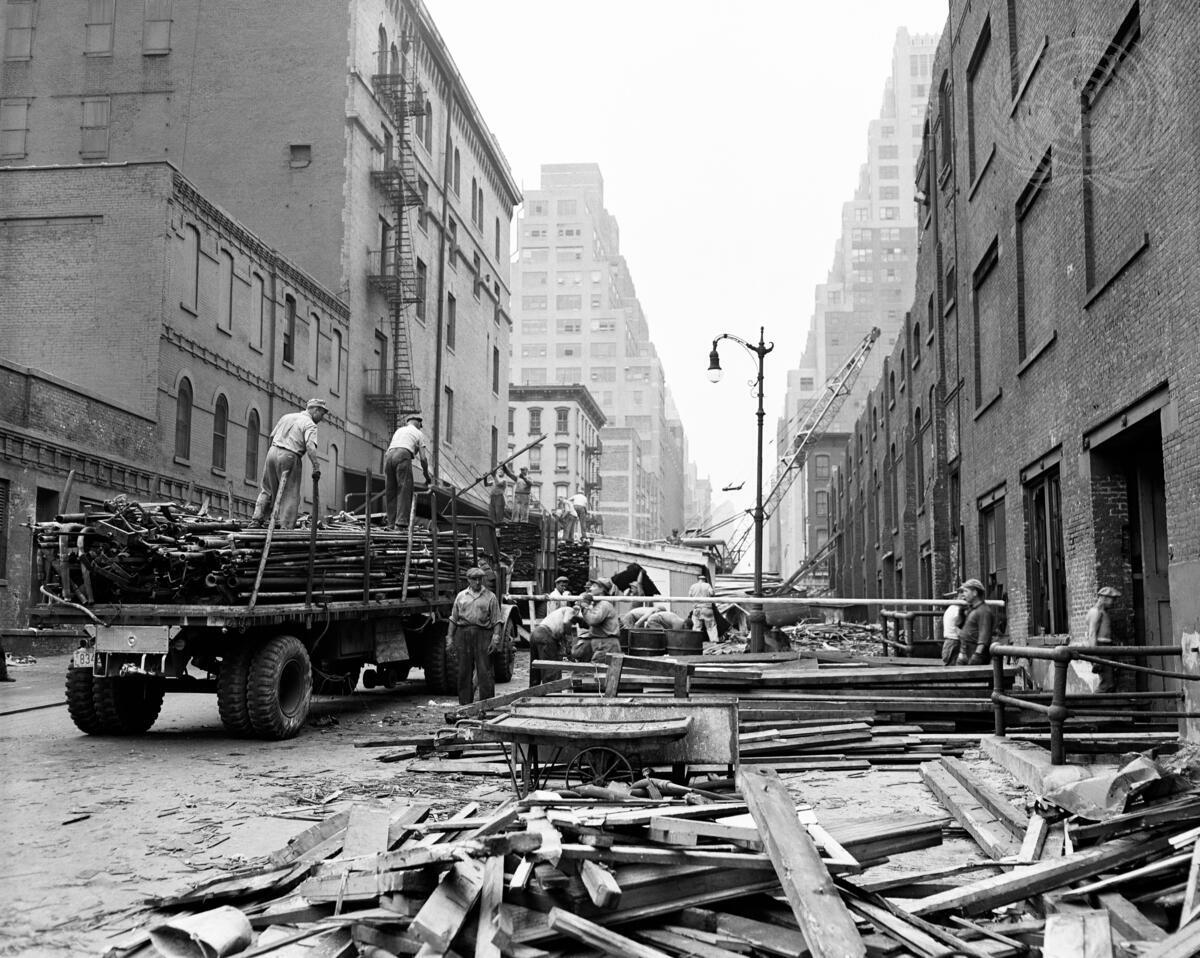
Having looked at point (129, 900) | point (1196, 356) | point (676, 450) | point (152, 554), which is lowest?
point (129, 900)

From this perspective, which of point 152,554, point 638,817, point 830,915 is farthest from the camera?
point 152,554

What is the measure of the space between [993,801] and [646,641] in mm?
8816

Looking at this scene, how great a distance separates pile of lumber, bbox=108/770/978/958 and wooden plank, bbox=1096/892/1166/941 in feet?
2.08

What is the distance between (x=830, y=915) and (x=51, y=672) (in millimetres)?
19452

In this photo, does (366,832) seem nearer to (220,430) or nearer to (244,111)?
(220,430)

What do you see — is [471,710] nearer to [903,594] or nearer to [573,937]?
[573,937]

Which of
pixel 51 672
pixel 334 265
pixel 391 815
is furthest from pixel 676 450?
pixel 391 815

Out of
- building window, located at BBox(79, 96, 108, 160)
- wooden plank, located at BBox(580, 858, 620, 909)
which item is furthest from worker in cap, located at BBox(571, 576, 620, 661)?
building window, located at BBox(79, 96, 108, 160)

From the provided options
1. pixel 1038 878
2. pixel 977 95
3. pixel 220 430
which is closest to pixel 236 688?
pixel 1038 878

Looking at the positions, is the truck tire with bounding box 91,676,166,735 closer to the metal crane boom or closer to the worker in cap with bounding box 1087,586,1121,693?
the worker in cap with bounding box 1087,586,1121,693

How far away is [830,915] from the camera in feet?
14.4

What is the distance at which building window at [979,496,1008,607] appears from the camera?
19.0 meters

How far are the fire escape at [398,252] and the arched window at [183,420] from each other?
11990 millimetres

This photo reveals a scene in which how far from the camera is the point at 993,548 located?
64.7 ft
